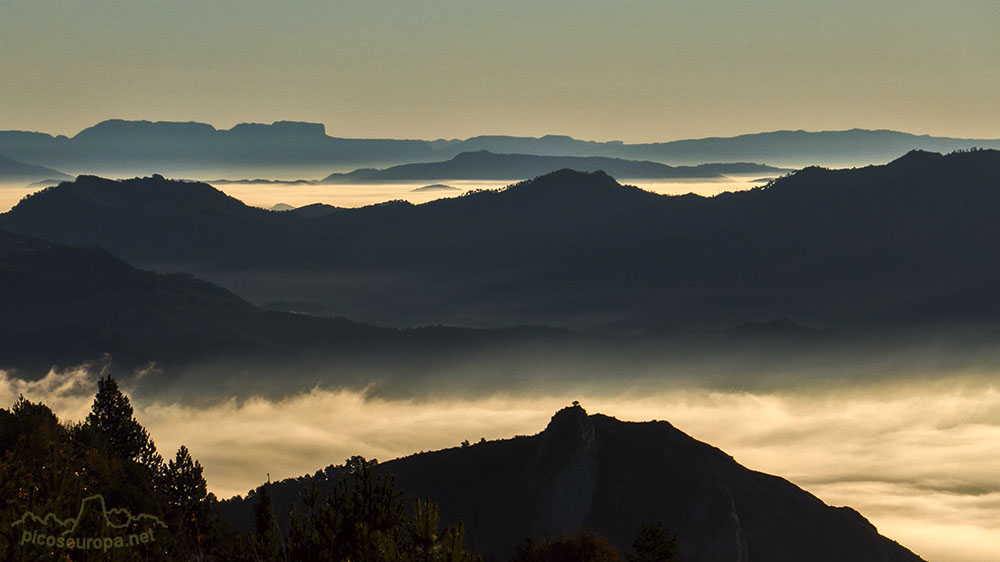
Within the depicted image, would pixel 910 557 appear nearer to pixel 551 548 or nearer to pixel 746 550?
pixel 746 550

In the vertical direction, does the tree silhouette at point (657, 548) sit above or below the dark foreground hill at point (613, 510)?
below

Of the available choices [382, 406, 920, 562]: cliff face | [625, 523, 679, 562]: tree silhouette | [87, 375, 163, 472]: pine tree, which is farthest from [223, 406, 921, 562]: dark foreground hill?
[625, 523, 679, 562]: tree silhouette

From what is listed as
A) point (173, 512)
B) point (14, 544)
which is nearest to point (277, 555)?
point (14, 544)

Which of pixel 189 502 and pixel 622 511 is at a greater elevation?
pixel 622 511

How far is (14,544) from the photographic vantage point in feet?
101

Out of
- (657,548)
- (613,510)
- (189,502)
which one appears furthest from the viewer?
(613,510)

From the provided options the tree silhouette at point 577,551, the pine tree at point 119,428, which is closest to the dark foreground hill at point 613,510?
the pine tree at point 119,428

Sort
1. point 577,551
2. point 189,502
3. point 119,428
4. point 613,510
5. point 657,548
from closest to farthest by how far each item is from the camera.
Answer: point 189,502 → point 657,548 → point 577,551 → point 119,428 → point 613,510

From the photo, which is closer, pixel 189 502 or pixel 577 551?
pixel 189 502

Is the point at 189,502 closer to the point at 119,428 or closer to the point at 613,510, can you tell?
the point at 119,428

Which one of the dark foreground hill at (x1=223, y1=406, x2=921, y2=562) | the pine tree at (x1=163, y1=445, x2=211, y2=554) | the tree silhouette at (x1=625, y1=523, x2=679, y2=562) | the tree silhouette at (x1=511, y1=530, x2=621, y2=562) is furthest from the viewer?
the dark foreground hill at (x1=223, y1=406, x2=921, y2=562)

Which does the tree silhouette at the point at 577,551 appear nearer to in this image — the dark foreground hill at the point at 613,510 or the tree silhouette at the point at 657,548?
the tree silhouette at the point at 657,548

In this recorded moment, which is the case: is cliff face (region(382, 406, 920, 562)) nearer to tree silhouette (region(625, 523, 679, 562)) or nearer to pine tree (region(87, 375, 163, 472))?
pine tree (region(87, 375, 163, 472))

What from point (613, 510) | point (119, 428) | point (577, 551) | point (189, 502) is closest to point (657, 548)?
point (577, 551)
